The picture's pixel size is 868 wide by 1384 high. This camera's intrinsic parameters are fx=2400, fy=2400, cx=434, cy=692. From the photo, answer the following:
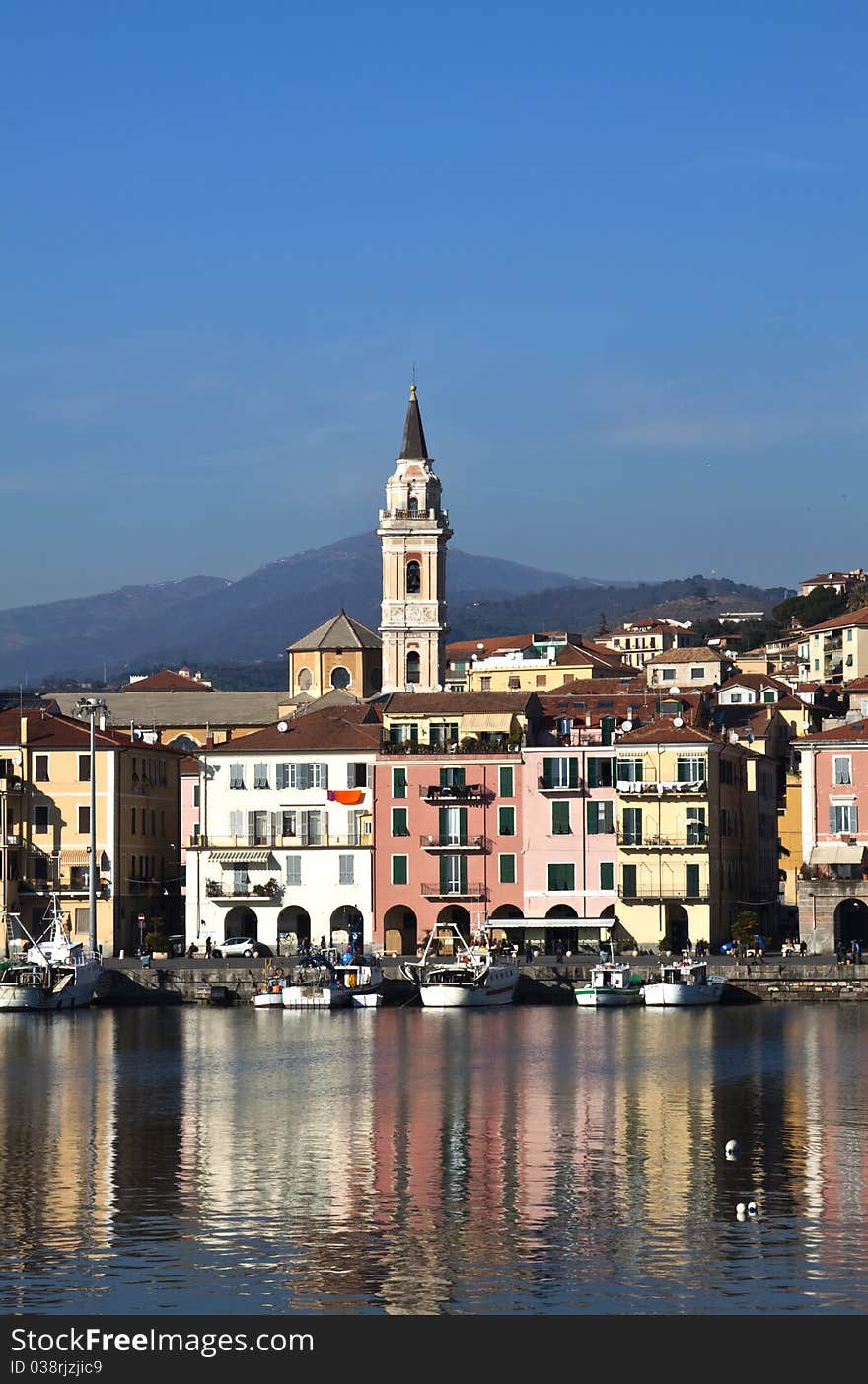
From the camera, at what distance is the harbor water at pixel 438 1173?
31.7 metres

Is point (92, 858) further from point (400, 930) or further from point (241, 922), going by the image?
point (400, 930)

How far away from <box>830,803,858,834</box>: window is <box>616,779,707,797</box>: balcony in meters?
5.24

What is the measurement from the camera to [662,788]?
9475 centimetres

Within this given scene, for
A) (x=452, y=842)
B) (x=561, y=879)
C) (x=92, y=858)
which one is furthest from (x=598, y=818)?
(x=92, y=858)

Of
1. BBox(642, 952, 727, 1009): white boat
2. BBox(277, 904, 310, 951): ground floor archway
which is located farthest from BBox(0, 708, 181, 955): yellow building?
BBox(642, 952, 727, 1009): white boat

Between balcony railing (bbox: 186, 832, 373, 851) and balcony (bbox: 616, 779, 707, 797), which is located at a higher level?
balcony (bbox: 616, 779, 707, 797)

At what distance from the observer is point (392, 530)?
155375mm

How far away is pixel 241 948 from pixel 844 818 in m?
25.1

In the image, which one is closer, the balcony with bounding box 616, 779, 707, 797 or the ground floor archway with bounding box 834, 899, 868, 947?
the ground floor archway with bounding box 834, 899, 868, 947

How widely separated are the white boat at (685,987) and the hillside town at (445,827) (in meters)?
7.92

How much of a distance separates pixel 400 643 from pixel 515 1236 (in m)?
118

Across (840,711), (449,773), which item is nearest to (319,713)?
(449,773)

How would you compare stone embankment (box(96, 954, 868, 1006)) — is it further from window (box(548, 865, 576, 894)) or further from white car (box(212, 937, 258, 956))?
white car (box(212, 937, 258, 956))

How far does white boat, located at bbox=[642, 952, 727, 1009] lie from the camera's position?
84000mm
